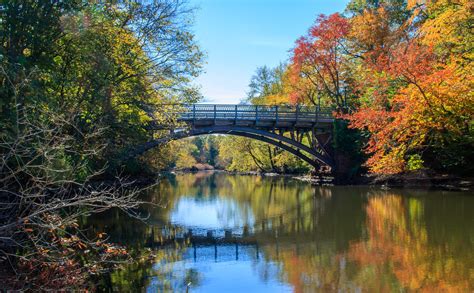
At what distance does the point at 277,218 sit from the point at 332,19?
15.8 m

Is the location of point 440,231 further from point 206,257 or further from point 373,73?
point 373,73

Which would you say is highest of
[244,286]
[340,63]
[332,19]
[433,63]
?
[332,19]

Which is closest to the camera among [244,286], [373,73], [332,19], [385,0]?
[244,286]

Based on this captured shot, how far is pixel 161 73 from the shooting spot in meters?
14.0

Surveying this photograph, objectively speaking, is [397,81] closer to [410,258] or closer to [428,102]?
[428,102]

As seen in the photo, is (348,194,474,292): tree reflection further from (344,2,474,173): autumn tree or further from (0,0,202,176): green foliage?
(344,2,474,173): autumn tree

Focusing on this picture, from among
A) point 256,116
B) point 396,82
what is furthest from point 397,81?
point 256,116

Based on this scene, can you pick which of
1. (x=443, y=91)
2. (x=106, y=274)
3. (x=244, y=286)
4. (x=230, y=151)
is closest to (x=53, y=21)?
(x=106, y=274)

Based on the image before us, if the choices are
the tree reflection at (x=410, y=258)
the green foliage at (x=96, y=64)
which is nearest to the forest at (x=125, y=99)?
the green foliage at (x=96, y=64)

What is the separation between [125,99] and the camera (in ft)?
41.8

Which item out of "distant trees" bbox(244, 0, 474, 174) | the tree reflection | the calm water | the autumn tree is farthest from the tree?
the tree reflection

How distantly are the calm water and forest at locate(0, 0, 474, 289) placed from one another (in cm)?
114

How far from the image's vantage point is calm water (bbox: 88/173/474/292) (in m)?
6.96

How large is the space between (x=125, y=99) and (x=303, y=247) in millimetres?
6939
